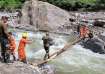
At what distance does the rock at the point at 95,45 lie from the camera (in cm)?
2230

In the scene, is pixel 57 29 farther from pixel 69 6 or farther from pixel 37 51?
pixel 69 6

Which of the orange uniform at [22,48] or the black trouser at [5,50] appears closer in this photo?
the black trouser at [5,50]

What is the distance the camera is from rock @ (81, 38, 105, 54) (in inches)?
878

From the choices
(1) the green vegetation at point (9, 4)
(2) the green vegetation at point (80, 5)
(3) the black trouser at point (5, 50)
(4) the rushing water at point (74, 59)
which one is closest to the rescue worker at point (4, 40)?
(3) the black trouser at point (5, 50)

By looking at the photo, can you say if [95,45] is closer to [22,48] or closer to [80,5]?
[22,48]

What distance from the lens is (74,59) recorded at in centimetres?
1994

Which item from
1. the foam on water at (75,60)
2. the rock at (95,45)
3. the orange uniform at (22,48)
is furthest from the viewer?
the rock at (95,45)

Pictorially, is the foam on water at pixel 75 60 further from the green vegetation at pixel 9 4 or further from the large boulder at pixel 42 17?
the green vegetation at pixel 9 4

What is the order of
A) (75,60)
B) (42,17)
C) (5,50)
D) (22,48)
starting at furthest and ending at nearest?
(42,17), (75,60), (22,48), (5,50)

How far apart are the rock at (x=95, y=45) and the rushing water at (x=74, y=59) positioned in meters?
0.39

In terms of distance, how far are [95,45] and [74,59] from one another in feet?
11.1

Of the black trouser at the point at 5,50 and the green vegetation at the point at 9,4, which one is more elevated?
the black trouser at the point at 5,50

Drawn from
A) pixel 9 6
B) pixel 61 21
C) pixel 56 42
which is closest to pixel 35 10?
pixel 61 21

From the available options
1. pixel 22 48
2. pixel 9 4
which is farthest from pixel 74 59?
pixel 9 4
